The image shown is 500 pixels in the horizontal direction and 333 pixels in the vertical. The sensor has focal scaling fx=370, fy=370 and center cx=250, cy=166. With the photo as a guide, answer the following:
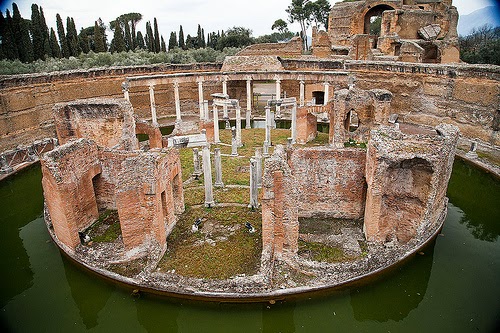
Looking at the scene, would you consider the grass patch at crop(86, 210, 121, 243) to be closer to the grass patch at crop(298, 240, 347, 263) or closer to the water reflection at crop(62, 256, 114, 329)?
the water reflection at crop(62, 256, 114, 329)

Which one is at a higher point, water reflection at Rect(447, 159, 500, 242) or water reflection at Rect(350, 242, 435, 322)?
water reflection at Rect(447, 159, 500, 242)

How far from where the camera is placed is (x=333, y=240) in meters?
10.2

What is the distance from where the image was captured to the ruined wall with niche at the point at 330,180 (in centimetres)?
1073

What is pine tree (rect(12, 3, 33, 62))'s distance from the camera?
2838cm

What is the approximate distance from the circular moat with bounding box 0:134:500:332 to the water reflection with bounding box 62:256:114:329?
24 mm

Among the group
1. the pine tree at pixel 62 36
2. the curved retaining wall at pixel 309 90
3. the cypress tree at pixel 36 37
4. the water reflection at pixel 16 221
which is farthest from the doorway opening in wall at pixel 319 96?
the cypress tree at pixel 36 37

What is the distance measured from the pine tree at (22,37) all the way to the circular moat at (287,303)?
2373 cm

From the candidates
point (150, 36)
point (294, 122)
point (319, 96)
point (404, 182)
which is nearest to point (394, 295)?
point (404, 182)

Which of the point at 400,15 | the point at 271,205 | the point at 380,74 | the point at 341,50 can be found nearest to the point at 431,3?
the point at 400,15

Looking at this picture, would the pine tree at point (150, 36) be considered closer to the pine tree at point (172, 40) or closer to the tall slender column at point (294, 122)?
the pine tree at point (172, 40)

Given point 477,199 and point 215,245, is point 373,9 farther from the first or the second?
point 215,245

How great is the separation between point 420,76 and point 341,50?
12036 millimetres

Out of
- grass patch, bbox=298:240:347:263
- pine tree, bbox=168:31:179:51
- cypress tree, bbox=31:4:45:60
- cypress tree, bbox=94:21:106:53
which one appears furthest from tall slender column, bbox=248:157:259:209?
pine tree, bbox=168:31:179:51

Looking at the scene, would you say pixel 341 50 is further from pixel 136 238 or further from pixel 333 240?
pixel 136 238
